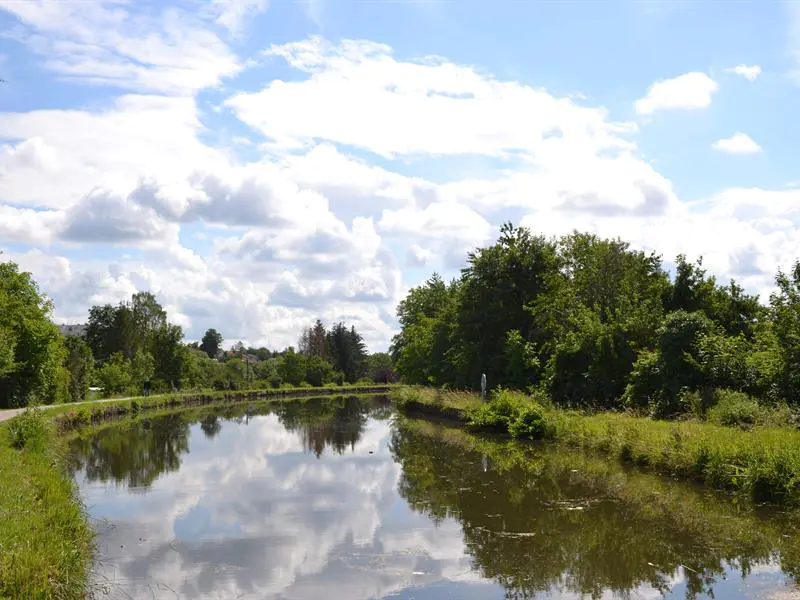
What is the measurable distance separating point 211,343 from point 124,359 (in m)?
64.0

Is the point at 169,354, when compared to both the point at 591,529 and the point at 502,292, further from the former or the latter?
the point at 591,529

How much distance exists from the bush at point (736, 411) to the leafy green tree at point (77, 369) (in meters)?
43.9

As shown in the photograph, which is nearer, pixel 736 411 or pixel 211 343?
pixel 736 411

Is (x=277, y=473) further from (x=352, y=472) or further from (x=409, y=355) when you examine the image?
(x=409, y=355)

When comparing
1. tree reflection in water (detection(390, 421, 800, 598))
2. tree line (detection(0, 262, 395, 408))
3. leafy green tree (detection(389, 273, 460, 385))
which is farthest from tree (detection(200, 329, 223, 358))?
tree reflection in water (detection(390, 421, 800, 598))

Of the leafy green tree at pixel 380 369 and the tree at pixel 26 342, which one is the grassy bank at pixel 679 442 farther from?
the leafy green tree at pixel 380 369

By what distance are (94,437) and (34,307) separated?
16.5 m

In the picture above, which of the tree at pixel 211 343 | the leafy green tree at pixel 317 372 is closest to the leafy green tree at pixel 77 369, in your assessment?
the leafy green tree at pixel 317 372

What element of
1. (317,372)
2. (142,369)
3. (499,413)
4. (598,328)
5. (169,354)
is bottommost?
(317,372)

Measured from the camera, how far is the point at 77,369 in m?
53.0

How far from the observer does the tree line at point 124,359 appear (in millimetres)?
Answer: 41250

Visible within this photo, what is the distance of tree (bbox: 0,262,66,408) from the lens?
40.3 metres

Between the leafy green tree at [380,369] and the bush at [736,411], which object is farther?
the leafy green tree at [380,369]

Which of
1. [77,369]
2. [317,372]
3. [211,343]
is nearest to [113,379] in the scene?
[77,369]
